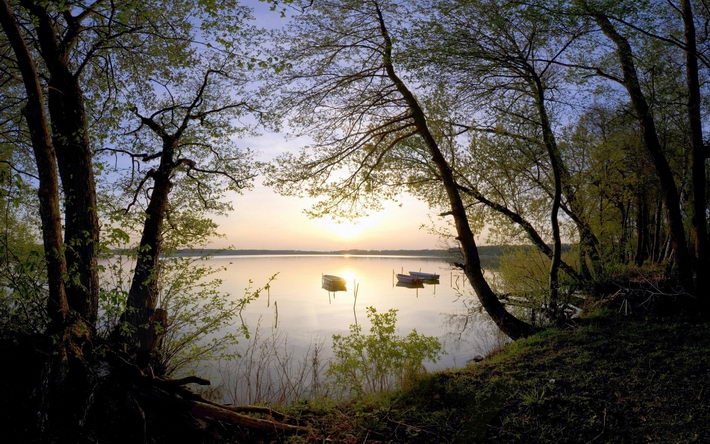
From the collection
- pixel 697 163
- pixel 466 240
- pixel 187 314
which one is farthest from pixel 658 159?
pixel 187 314

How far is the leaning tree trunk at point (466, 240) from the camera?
30.3 feet

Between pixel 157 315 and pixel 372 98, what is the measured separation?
288 inches

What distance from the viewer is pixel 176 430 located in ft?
11.9

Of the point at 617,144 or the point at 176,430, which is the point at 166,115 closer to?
the point at 176,430

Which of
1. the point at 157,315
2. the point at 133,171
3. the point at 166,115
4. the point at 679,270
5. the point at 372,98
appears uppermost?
the point at 372,98

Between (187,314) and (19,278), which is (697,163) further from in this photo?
(19,278)

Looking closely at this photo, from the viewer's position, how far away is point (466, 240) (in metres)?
9.47

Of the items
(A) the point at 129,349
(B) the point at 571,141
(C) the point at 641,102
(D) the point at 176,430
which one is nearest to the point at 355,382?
(D) the point at 176,430

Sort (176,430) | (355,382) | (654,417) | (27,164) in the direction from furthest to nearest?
(27,164) < (355,382) < (654,417) < (176,430)

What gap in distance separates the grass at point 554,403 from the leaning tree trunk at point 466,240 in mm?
2655

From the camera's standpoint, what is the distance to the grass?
395 centimetres

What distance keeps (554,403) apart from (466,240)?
525cm

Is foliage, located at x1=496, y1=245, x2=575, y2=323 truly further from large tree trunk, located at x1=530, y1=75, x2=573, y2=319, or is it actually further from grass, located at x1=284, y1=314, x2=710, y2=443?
grass, located at x1=284, y1=314, x2=710, y2=443

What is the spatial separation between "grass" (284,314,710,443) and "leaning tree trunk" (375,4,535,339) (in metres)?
2.65
